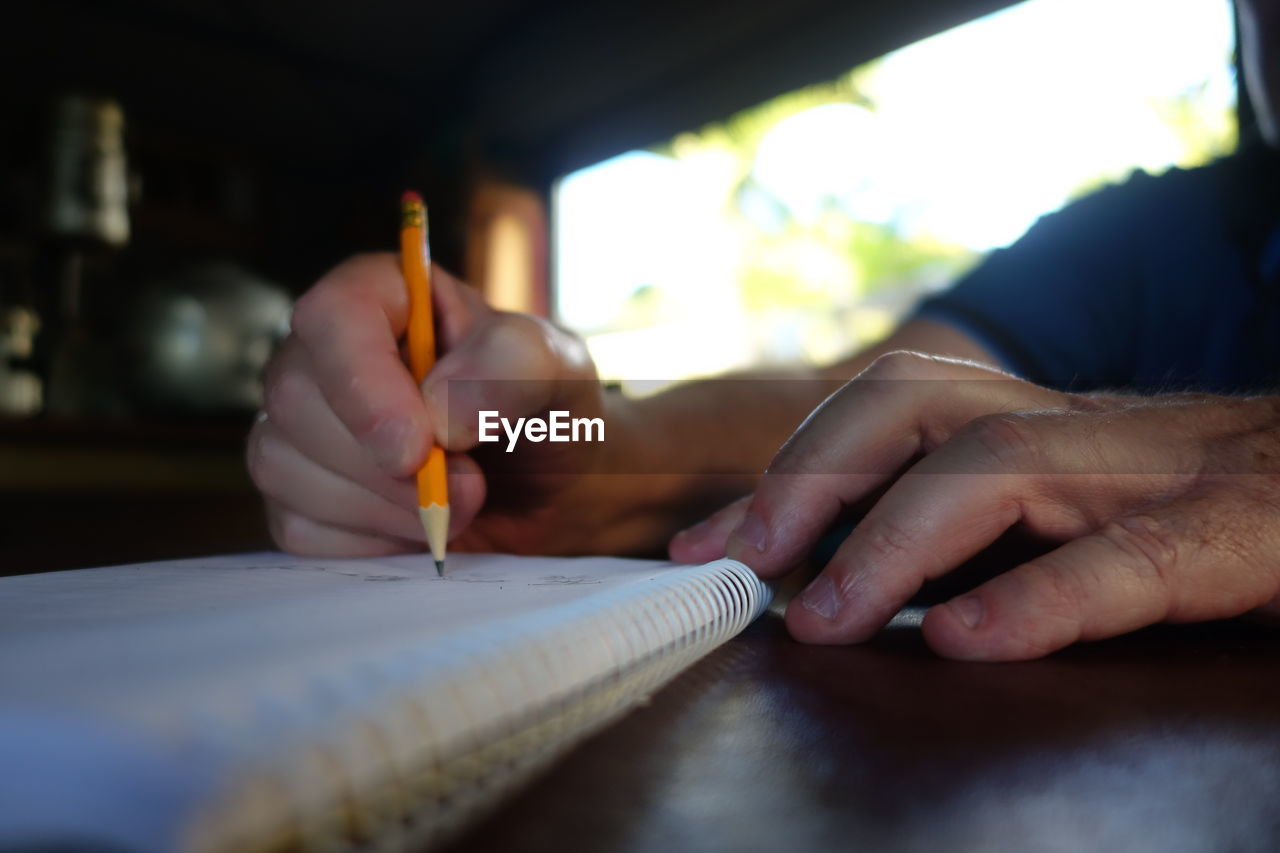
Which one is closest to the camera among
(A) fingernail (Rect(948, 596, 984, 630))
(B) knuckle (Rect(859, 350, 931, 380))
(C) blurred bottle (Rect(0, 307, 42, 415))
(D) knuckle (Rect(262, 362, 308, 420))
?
(A) fingernail (Rect(948, 596, 984, 630))

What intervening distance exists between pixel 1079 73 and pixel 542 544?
1.85 m

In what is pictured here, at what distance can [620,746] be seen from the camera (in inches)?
7.7

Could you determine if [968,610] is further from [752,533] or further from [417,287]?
[417,287]

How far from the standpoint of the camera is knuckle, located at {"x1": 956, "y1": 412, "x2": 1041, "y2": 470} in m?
0.34

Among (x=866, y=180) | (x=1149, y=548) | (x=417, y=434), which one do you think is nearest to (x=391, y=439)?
(x=417, y=434)

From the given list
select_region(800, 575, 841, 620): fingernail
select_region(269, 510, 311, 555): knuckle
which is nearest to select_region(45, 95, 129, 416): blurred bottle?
select_region(269, 510, 311, 555): knuckle

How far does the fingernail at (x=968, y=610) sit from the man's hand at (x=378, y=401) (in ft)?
0.90

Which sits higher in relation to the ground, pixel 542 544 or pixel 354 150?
pixel 354 150

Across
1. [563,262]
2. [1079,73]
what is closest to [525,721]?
[1079,73]

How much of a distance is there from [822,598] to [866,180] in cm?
241

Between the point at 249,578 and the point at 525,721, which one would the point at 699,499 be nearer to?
the point at 249,578

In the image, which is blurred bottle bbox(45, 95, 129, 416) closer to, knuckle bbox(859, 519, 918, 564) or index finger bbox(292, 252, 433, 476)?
index finger bbox(292, 252, 433, 476)

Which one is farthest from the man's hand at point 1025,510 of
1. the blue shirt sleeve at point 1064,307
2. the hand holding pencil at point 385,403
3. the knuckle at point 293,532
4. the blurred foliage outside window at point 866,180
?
the blurred foliage outside window at point 866,180

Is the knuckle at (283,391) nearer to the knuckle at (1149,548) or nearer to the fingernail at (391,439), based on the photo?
the fingernail at (391,439)
